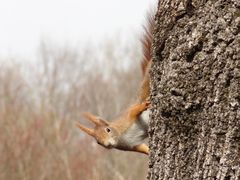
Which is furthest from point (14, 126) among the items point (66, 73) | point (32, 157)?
point (66, 73)

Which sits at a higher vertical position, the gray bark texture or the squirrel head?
the gray bark texture

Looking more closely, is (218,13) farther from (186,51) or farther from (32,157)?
(32,157)

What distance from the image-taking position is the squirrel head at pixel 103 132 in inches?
209

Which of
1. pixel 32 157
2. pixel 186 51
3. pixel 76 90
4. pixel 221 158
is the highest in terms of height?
pixel 186 51

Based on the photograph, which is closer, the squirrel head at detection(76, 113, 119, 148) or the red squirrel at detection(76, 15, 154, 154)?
the red squirrel at detection(76, 15, 154, 154)

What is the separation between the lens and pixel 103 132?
17.7 feet

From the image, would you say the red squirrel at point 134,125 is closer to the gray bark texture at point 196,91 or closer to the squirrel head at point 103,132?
the squirrel head at point 103,132

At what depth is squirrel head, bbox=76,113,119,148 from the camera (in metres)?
5.30

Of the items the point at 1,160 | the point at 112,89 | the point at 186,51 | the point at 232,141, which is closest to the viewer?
the point at 232,141

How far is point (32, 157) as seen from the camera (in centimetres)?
1773

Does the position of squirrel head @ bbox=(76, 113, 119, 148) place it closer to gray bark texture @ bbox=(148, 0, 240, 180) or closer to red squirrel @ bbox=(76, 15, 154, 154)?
red squirrel @ bbox=(76, 15, 154, 154)

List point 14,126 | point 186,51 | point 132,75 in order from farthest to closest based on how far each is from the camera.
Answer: point 132,75 → point 14,126 → point 186,51

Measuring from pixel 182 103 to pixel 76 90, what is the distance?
34.0 m

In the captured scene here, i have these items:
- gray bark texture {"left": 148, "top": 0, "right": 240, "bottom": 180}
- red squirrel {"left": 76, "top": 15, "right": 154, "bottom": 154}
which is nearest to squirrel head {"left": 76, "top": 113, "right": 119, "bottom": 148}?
red squirrel {"left": 76, "top": 15, "right": 154, "bottom": 154}
